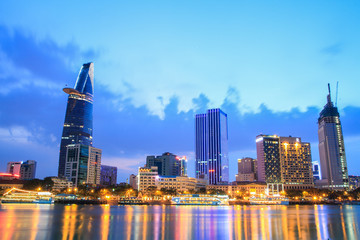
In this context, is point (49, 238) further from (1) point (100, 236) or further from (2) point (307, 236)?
(2) point (307, 236)

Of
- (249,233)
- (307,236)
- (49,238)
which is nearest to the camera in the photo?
(49,238)

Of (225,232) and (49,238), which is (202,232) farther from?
(49,238)

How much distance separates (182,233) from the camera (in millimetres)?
53688

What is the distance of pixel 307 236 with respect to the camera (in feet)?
163

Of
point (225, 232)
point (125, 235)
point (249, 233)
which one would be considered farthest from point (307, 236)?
point (125, 235)

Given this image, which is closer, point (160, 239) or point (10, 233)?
point (160, 239)

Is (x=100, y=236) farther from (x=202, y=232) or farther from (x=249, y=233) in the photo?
(x=249, y=233)

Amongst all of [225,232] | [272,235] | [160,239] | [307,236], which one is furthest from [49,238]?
A: [307,236]

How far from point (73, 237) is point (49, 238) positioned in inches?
127

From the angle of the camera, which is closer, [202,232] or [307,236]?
[307,236]

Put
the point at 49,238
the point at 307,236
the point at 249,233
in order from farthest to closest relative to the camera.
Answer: the point at 249,233 → the point at 307,236 → the point at 49,238

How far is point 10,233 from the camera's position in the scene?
164 ft

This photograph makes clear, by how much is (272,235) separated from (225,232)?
310 inches

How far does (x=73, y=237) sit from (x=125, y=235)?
7704mm
